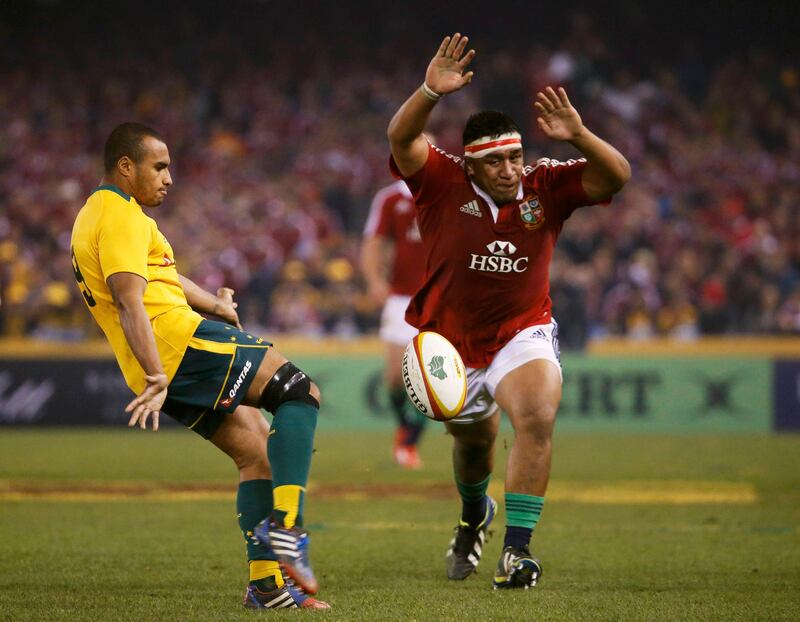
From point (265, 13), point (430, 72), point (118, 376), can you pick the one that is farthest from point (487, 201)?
point (265, 13)

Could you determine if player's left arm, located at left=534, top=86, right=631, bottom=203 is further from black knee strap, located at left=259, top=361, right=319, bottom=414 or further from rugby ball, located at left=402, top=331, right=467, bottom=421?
black knee strap, located at left=259, top=361, right=319, bottom=414

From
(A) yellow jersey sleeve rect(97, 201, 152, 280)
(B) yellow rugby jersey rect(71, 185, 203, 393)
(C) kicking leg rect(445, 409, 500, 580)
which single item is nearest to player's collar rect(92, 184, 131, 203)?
(B) yellow rugby jersey rect(71, 185, 203, 393)

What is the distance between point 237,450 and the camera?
219 inches

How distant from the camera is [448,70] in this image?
5.75 meters

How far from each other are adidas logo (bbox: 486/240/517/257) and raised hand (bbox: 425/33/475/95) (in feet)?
2.92

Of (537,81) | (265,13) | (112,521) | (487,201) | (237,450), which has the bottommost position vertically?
(112,521)

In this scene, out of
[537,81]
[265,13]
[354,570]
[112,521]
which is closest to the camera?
[354,570]

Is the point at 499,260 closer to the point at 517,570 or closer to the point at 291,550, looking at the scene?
the point at 517,570

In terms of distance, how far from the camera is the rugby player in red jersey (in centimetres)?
593

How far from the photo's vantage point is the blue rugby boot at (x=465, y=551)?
6328 millimetres

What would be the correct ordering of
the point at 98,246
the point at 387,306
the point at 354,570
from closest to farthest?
the point at 98,246 < the point at 354,570 < the point at 387,306

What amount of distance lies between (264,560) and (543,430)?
1.50m

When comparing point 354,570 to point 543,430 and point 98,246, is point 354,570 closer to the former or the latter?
point 543,430

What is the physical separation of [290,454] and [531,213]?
6.05ft
